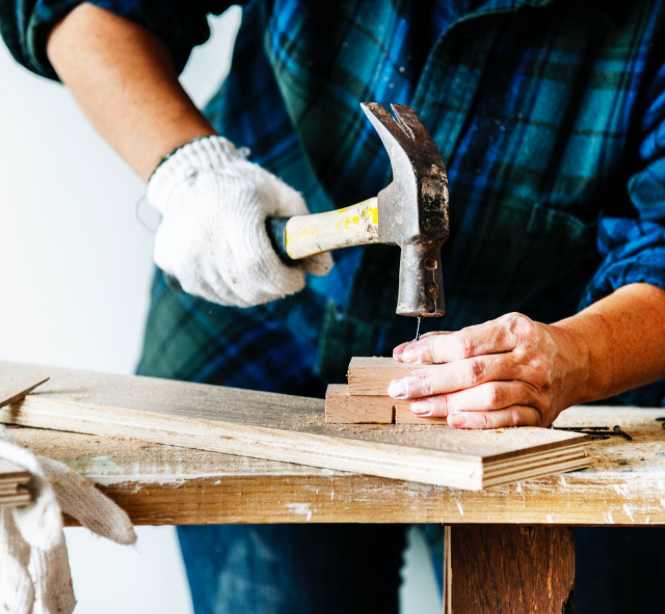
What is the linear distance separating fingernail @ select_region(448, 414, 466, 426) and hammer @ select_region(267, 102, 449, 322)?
14cm

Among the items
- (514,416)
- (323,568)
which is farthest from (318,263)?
(323,568)

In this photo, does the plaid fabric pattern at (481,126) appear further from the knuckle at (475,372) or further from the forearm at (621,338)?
the knuckle at (475,372)

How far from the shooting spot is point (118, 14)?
146cm

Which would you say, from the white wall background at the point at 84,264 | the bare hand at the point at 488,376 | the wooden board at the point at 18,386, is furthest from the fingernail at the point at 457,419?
the white wall background at the point at 84,264

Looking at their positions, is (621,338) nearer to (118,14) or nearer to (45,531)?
(45,531)

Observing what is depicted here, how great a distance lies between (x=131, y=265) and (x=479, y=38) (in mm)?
1343

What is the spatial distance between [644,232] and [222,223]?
0.75 m

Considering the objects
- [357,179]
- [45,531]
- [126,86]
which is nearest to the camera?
[45,531]

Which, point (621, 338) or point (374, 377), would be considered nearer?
point (374, 377)

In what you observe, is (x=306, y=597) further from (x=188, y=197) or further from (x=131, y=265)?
(x=131, y=265)

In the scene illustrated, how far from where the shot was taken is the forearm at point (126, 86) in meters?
1.39

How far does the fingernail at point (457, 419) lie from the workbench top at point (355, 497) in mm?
130

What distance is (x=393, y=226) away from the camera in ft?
3.29

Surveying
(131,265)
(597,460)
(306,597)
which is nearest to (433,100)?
(597,460)
